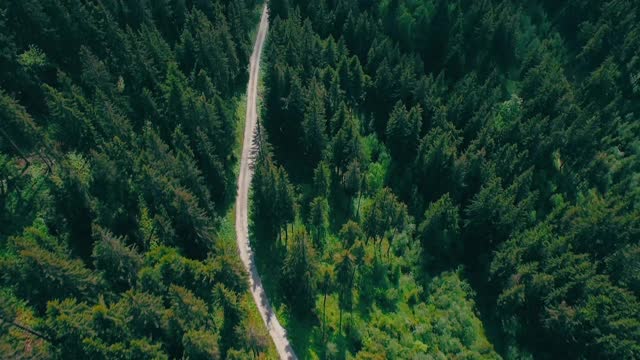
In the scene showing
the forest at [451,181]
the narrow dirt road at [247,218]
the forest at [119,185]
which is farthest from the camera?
the forest at [451,181]

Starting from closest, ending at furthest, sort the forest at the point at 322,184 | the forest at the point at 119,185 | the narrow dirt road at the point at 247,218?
1. the forest at the point at 119,185
2. the forest at the point at 322,184
3. the narrow dirt road at the point at 247,218

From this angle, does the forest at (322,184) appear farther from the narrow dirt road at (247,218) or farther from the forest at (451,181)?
the narrow dirt road at (247,218)

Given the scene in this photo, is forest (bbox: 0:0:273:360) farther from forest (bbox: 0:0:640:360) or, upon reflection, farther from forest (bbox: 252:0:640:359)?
forest (bbox: 252:0:640:359)

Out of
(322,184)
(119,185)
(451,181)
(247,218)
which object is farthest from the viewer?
(451,181)

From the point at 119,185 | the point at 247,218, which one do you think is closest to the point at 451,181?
the point at 247,218

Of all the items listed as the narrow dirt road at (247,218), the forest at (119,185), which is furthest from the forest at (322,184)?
the narrow dirt road at (247,218)

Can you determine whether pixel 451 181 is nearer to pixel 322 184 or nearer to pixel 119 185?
pixel 322 184

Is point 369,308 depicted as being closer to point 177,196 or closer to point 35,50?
point 177,196
